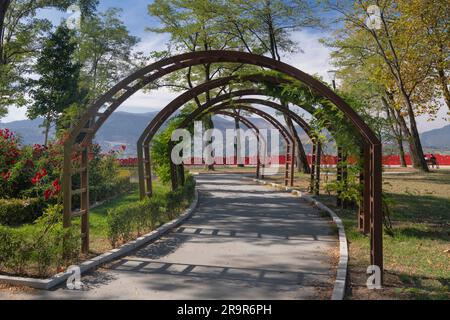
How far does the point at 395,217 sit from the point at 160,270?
6.92 m

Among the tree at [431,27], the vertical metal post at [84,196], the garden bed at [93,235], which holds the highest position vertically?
the tree at [431,27]

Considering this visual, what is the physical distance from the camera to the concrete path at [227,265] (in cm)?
552

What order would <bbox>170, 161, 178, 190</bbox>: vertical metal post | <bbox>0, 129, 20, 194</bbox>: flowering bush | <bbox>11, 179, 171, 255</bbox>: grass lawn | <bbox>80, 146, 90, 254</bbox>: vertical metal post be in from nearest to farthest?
<bbox>80, 146, 90, 254</bbox>: vertical metal post, <bbox>11, 179, 171, 255</bbox>: grass lawn, <bbox>0, 129, 20, 194</bbox>: flowering bush, <bbox>170, 161, 178, 190</bbox>: vertical metal post

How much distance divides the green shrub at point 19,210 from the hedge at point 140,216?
9.87 ft

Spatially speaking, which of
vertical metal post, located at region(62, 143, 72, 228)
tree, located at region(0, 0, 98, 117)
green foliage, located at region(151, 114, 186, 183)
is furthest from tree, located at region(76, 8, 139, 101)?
vertical metal post, located at region(62, 143, 72, 228)

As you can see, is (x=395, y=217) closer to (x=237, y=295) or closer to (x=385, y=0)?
(x=237, y=295)

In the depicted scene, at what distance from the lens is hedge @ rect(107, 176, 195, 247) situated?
309 inches

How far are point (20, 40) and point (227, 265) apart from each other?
2658cm

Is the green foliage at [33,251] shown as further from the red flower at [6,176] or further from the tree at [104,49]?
the tree at [104,49]

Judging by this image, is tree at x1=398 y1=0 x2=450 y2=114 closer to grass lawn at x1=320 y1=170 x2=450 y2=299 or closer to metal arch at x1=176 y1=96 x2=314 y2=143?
metal arch at x1=176 y1=96 x2=314 y2=143

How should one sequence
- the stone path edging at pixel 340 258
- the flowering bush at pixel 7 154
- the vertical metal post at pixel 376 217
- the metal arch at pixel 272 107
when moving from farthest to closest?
the metal arch at pixel 272 107 < the flowering bush at pixel 7 154 < the vertical metal post at pixel 376 217 < the stone path edging at pixel 340 258

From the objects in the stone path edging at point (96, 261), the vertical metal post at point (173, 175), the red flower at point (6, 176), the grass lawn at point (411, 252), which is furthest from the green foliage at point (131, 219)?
the red flower at point (6, 176)

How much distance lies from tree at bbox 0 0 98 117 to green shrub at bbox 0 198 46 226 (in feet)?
60.6

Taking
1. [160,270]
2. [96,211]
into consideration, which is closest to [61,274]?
[160,270]
